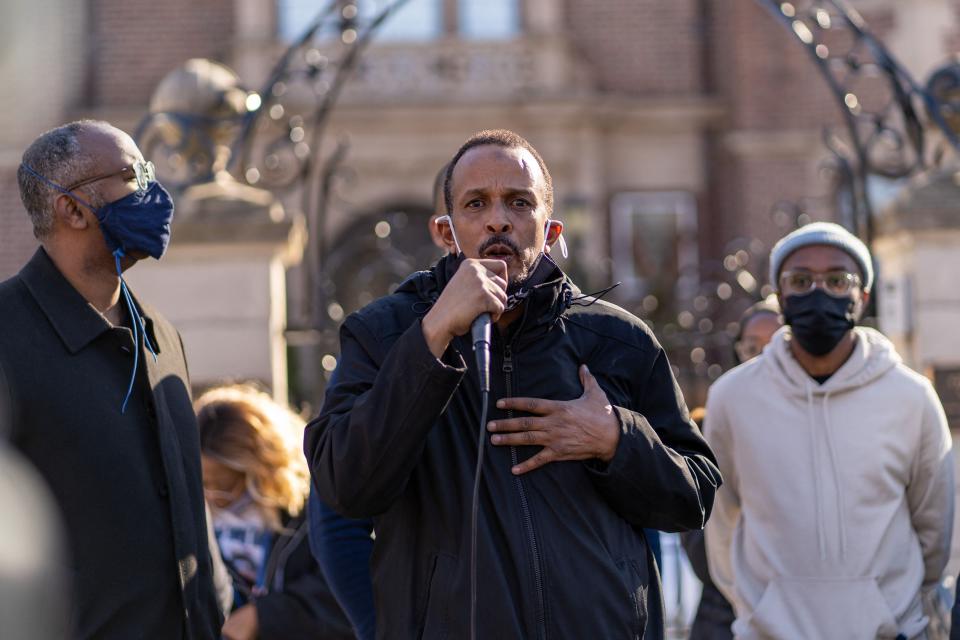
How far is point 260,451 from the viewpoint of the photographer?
4.73 meters

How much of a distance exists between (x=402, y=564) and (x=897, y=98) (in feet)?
18.7

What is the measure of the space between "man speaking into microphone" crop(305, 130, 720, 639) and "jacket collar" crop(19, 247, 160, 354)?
0.66 meters

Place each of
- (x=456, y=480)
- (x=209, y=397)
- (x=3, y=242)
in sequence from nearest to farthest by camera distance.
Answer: (x=456, y=480)
(x=209, y=397)
(x=3, y=242)

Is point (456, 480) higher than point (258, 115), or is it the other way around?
point (258, 115)

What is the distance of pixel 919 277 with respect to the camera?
750cm

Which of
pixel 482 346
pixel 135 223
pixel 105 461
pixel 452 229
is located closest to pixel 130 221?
pixel 135 223

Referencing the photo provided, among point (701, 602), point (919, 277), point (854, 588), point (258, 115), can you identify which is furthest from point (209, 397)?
point (919, 277)

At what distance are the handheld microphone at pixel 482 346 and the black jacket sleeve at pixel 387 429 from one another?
2.7 inches

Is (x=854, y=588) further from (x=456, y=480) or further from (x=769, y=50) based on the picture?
(x=769, y=50)

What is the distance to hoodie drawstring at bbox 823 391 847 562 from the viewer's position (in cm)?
416

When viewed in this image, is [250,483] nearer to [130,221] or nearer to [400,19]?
[130,221]

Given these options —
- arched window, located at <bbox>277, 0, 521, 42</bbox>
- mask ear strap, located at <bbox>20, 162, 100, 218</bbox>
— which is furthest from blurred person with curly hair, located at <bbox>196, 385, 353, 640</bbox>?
arched window, located at <bbox>277, 0, 521, 42</bbox>

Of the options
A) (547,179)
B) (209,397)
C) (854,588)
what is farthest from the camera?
(209,397)

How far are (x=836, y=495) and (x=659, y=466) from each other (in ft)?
4.81
